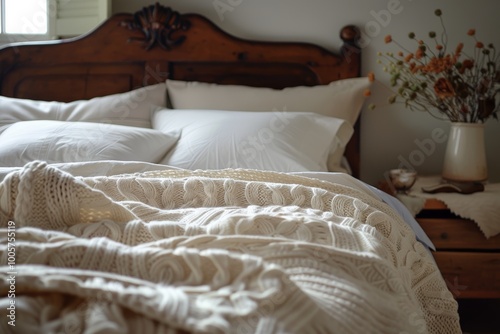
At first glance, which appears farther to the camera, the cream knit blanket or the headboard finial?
the headboard finial

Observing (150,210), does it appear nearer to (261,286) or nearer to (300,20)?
(261,286)

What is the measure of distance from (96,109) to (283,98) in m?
0.83

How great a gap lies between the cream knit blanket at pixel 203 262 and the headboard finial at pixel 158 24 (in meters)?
1.37

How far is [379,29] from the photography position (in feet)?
8.37

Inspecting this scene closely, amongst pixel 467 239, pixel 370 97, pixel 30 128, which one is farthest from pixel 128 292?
pixel 370 97

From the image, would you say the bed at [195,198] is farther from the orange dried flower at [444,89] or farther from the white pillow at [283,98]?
the orange dried flower at [444,89]

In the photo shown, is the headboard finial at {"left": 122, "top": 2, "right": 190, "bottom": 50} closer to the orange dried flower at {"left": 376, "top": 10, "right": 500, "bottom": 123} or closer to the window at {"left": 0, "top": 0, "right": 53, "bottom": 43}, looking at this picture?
the window at {"left": 0, "top": 0, "right": 53, "bottom": 43}

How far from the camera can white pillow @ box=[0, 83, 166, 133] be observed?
2291 mm

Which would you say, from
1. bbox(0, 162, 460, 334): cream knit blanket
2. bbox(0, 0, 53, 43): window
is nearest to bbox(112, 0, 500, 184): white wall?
bbox(0, 0, 53, 43): window

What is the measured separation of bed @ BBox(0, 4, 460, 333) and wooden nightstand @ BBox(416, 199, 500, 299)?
0.41m

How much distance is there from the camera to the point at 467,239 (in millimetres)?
1989

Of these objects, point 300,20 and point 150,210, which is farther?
point 300,20

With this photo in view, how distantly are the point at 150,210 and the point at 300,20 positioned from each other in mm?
1729

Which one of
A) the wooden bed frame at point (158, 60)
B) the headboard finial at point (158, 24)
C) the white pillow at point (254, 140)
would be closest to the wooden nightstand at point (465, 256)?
the white pillow at point (254, 140)
